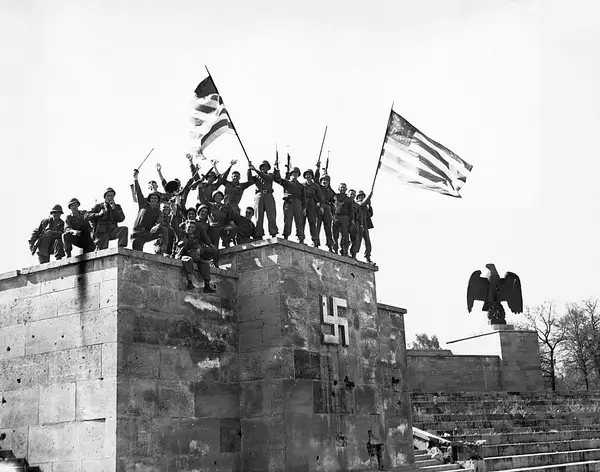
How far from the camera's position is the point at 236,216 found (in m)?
18.0

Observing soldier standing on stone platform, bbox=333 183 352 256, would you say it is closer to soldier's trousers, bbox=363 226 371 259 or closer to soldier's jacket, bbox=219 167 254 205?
soldier's trousers, bbox=363 226 371 259

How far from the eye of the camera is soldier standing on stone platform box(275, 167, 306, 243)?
59.0ft

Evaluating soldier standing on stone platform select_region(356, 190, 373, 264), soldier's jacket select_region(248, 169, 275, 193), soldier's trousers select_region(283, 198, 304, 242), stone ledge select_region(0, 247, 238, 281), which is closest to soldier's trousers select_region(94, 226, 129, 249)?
stone ledge select_region(0, 247, 238, 281)

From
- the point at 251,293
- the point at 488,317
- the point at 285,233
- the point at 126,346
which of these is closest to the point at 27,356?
the point at 126,346

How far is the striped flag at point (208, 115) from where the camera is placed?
19.1 meters

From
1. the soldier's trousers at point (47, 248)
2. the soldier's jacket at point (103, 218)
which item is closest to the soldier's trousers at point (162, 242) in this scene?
the soldier's jacket at point (103, 218)

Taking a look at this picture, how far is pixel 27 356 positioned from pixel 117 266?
92.5 inches

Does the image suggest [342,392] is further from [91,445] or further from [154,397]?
[91,445]

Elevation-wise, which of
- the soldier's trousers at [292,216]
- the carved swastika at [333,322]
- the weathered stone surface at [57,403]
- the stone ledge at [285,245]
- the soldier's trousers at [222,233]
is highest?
the soldier's trousers at [292,216]

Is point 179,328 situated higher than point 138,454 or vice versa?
point 179,328

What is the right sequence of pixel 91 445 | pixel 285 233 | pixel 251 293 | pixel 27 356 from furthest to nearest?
pixel 285 233
pixel 251 293
pixel 27 356
pixel 91 445

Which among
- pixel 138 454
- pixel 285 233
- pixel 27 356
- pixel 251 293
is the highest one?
pixel 285 233

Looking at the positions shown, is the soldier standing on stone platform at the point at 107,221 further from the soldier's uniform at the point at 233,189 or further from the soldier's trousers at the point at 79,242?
the soldier's uniform at the point at 233,189

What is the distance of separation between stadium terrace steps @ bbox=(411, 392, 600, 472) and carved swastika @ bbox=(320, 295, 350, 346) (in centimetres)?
444
